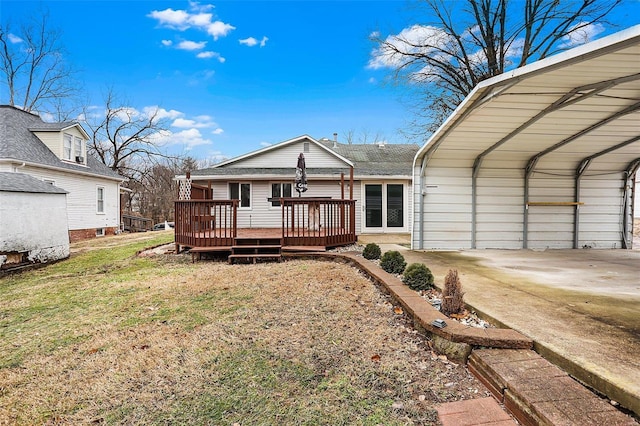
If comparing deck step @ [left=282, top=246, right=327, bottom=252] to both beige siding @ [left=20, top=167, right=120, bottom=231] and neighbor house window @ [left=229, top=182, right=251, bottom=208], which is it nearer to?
neighbor house window @ [left=229, top=182, right=251, bottom=208]

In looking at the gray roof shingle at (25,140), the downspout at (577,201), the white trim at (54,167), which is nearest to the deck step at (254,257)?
the downspout at (577,201)

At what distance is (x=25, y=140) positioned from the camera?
1225 cm

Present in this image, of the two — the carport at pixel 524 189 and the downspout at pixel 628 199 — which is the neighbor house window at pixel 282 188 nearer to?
the carport at pixel 524 189

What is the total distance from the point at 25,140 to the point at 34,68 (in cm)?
1233

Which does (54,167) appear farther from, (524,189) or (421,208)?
(524,189)

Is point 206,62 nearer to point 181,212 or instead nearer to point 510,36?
point 181,212

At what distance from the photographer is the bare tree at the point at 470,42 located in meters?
14.6

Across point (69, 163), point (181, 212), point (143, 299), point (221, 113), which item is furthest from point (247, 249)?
point (221, 113)

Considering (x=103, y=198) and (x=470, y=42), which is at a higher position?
(x=470, y=42)

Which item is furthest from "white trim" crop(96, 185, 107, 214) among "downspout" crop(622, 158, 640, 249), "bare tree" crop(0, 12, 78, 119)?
"downspout" crop(622, 158, 640, 249)

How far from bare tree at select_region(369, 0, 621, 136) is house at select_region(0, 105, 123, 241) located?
15519 mm

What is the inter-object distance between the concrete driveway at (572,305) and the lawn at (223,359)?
670 millimetres

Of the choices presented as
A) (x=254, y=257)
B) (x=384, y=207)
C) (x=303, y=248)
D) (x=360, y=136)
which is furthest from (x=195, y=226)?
(x=360, y=136)

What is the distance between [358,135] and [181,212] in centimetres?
2534
